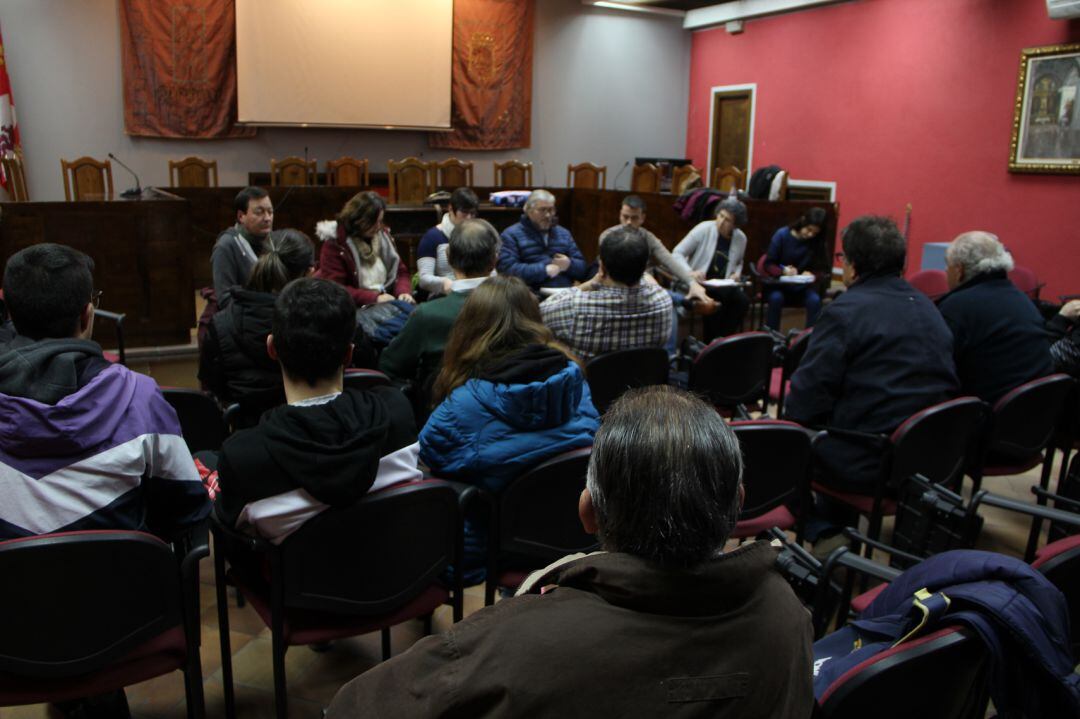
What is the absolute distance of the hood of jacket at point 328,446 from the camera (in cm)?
163

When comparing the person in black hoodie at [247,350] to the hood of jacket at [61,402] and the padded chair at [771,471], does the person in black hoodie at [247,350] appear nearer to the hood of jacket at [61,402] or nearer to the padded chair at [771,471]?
the hood of jacket at [61,402]

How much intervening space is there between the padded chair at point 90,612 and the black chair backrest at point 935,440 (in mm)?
1949

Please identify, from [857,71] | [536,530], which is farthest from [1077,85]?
[536,530]

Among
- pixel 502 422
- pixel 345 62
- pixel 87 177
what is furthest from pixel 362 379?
pixel 345 62

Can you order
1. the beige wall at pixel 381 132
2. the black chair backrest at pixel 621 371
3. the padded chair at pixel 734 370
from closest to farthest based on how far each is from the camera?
1. the black chair backrest at pixel 621 371
2. the padded chair at pixel 734 370
3. the beige wall at pixel 381 132

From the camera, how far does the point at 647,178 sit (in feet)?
32.0

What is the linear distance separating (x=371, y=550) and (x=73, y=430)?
0.64 m

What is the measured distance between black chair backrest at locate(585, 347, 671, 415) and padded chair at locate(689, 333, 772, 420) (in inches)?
6.7

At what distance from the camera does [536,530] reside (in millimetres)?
2076

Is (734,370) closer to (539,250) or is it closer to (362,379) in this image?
(362,379)

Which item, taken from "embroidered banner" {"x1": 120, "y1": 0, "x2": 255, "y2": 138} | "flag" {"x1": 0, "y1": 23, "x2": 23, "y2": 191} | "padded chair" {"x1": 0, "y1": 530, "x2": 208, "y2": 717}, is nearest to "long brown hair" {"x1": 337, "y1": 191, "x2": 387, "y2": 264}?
"padded chair" {"x1": 0, "y1": 530, "x2": 208, "y2": 717}

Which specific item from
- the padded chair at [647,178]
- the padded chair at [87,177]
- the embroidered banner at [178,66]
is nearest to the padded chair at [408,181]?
the embroidered banner at [178,66]

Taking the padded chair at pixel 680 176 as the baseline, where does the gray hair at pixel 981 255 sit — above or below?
below

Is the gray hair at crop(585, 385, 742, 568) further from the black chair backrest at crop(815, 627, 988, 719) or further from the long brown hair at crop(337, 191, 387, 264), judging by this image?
the long brown hair at crop(337, 191, 387, 264)
